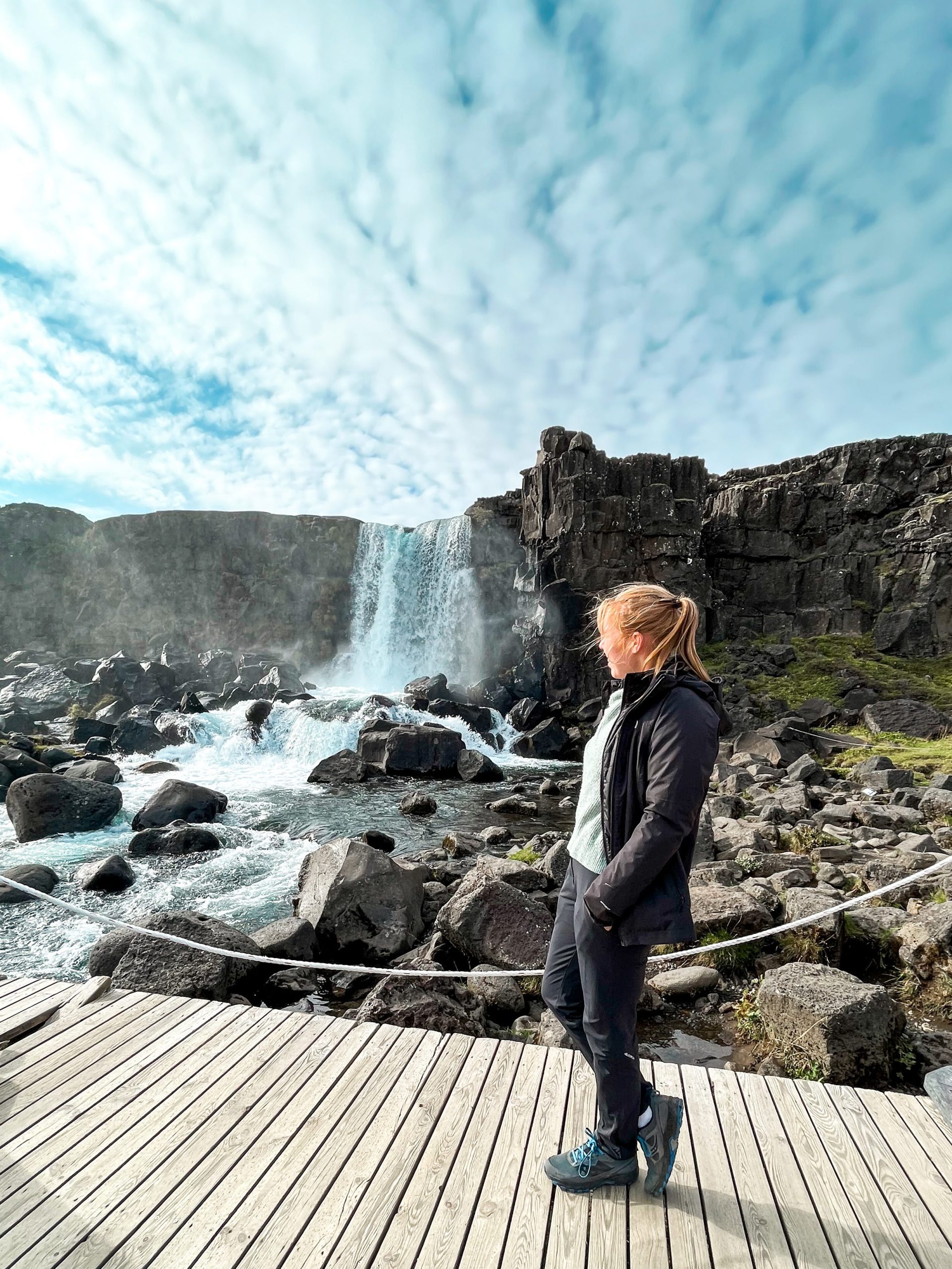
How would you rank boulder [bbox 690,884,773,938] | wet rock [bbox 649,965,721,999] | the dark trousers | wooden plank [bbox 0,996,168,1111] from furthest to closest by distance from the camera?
boulder [bbox 690,884,773,938]
wet rock [bbox 649,965,721,999]
wooden plank [bbox 0,996,168,1111]
the dark trousers

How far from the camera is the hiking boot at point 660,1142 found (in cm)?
278

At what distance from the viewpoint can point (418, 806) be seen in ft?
56.7

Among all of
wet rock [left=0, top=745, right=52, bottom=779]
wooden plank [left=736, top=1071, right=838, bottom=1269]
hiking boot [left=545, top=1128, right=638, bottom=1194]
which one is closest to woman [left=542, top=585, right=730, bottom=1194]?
hiking boot [left=545, top=1128, right=638, bottom=1194]

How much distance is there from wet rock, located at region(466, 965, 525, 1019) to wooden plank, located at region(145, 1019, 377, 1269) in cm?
233

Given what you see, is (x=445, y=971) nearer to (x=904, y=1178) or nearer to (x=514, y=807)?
(x=904, y=1178)

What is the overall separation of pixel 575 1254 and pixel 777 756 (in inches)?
771

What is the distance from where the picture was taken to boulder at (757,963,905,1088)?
4.55 m

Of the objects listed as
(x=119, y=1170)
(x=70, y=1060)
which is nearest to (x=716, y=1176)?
(x=119, y=1170)

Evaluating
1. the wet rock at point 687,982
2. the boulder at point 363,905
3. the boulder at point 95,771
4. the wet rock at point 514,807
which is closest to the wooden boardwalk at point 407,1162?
the wet rock at point 687,982

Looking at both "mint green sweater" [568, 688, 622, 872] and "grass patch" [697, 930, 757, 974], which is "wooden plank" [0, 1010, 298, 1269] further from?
"grass patch" [697, 930, 757, 974]

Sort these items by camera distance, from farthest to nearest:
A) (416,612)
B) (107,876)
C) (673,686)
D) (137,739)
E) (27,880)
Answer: (416,612)
(137,739)
(107,876)
(27,880)
(673,686)

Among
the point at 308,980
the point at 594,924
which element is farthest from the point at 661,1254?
the point at 308,980

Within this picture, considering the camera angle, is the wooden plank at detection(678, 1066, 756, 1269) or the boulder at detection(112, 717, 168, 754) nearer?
the wooden plank at detection(678, 1066, 756, 1269)

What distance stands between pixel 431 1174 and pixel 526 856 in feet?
28.9
